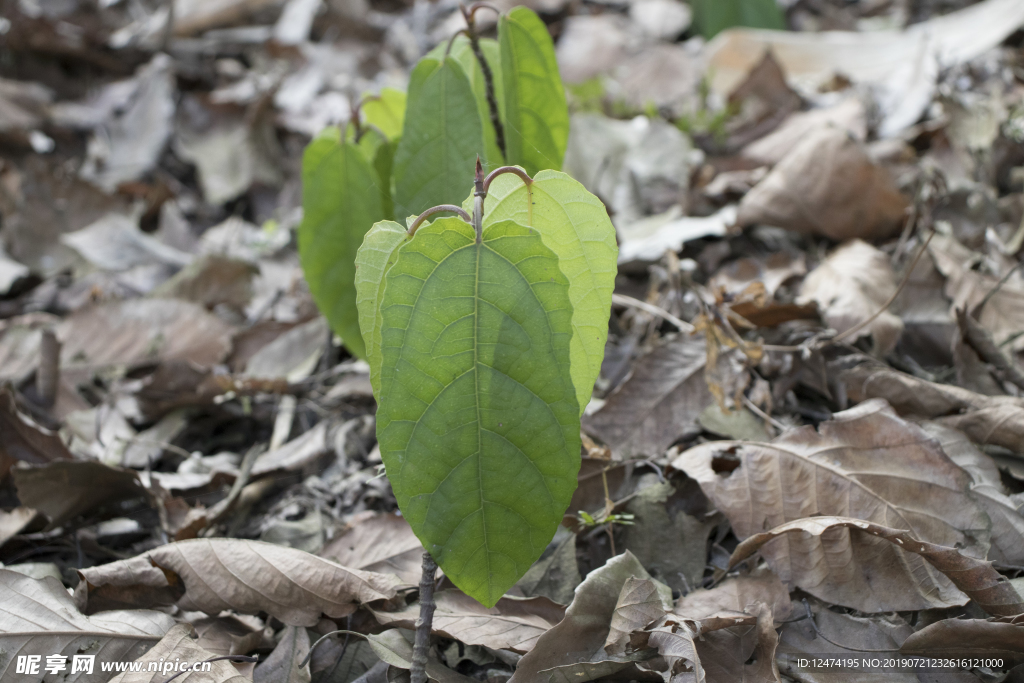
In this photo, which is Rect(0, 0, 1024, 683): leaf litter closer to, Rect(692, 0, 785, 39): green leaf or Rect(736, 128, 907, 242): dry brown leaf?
Rect(736, 128, 907, 242): dry brown leaf

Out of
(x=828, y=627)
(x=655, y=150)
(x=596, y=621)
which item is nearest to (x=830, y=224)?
(x=655, y=150)

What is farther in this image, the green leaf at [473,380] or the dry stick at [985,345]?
the dry stick at [985,345]

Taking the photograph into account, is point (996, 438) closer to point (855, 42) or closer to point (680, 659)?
point (680, 659)

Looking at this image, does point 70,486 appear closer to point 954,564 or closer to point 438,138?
point 438,138

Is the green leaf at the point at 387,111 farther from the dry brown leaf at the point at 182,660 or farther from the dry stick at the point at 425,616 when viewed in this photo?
the dry brown leaf at the point at 182,660

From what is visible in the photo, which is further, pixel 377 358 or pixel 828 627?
pixel 828 627

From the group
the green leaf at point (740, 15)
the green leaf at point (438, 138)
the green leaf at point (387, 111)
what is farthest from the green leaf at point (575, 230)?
the green leaf at point (740, 15)
